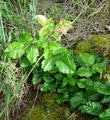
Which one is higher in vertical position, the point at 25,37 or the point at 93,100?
the point at 25,37

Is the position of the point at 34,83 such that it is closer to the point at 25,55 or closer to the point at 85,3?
the point at 25,55

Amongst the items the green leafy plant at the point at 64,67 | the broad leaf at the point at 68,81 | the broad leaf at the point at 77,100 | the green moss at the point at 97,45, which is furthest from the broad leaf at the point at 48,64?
the green moss at the point at 97,45

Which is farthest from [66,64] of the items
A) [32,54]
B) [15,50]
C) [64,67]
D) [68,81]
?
[15,50]

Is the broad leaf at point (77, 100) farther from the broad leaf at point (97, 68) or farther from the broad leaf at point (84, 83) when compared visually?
the broad leaf at point (97, 68)

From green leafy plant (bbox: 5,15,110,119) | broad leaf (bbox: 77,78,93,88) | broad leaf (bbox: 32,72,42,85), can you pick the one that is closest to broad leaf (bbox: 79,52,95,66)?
green leafy plant (bbox: 5,15,110,119)

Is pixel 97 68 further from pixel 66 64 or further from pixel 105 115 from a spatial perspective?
pixel 105 115

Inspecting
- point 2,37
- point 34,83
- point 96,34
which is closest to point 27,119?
point 34,83
